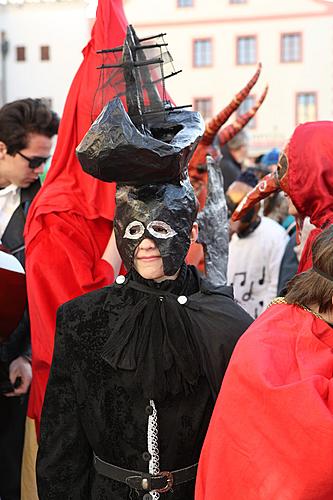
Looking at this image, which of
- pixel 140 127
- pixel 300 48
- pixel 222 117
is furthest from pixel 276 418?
pixel 300 48

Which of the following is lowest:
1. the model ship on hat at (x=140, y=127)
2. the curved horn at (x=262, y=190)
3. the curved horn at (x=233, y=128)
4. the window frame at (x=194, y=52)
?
the curved horn at (x=262, y=190)

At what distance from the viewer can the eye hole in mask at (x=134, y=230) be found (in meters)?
2.46

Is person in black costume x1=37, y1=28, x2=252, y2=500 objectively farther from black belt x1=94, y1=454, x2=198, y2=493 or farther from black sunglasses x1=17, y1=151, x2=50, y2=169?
black sunglasses x1=17, y1=151, x2=50, y2=169

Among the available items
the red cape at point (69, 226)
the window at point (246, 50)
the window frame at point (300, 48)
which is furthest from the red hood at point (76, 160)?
the window at point (246, 50)

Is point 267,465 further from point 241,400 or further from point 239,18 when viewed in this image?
point 239,18

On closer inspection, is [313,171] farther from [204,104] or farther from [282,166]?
[204,104]

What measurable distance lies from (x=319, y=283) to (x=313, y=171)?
3.43ft

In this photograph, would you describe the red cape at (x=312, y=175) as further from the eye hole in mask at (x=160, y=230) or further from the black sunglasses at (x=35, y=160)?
→ the black sunglasses at (x=35, y=160)

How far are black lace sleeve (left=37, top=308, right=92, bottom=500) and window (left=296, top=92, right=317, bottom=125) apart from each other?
98.5 ft

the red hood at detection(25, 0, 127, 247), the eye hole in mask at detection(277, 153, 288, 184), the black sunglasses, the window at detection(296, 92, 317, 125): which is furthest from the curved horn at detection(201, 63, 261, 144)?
the window at detection(296, 92, 317, 125)

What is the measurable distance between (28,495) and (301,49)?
30.6m

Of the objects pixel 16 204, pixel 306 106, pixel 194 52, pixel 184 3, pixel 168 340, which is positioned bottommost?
pixel 306 106

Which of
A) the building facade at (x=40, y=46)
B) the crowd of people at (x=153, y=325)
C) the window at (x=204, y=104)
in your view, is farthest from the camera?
the building facade at (x=40, y=46)

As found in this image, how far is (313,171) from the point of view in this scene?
10.2 feet
